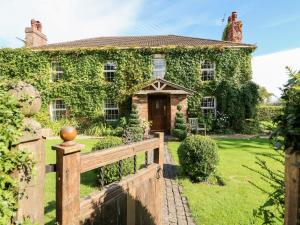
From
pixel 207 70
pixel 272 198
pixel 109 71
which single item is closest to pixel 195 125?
pixel 207 70

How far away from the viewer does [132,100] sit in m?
16.9

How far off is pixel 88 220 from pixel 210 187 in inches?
199

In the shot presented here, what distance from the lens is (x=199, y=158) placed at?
7.01 meters

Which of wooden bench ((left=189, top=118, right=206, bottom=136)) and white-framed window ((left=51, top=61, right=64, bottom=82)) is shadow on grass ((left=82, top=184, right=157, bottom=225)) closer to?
wooden bench ((left=189, top=118, right=206, bottom=136))

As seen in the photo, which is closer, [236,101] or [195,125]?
[195,125]

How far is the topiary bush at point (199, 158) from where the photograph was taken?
276 inches

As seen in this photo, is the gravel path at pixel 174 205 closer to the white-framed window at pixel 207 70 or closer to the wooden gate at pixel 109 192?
the wooden gate at pixel 109 192

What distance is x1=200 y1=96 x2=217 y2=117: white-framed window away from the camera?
1783 cm

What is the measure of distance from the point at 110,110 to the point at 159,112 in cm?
386

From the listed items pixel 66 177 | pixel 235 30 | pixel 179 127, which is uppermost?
pixel 235 30

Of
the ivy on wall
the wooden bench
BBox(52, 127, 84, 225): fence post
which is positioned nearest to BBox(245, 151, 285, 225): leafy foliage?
BBox(52, 127, 84, 225): fence post

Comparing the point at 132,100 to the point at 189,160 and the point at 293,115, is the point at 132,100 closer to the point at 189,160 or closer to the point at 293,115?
the point at 189,160

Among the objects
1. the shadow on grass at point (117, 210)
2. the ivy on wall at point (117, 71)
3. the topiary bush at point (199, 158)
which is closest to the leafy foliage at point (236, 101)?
the ivy on wall at point (117, 71)

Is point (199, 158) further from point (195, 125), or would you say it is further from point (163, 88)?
point (163, 88)
